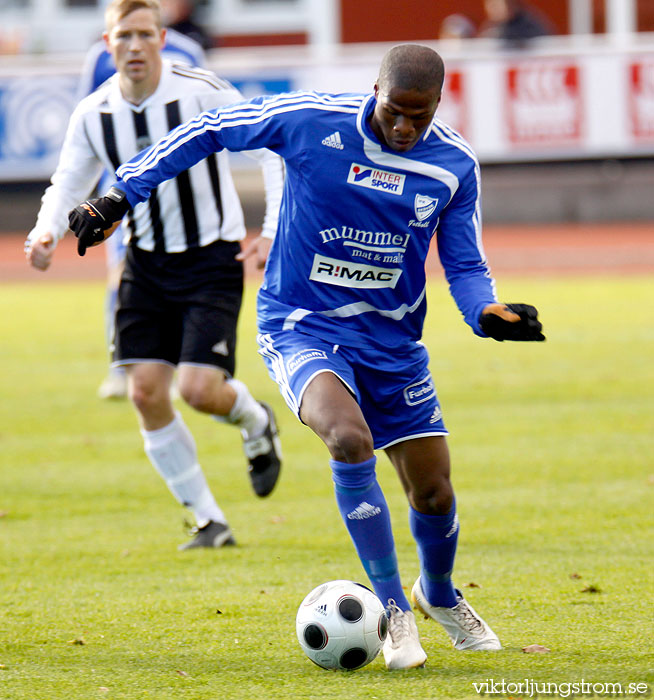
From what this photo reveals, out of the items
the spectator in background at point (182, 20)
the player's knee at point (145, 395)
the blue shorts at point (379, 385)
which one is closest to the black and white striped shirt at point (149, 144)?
the player's knee at point (145, 395)

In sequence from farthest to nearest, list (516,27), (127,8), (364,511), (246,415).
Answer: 1. (516,27)
2. (246,415)
3. (127,8)
4. (364,511)

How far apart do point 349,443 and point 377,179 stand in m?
0.94

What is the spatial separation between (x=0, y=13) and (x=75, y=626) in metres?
26.2

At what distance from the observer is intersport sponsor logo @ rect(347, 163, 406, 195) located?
4629 millimetres

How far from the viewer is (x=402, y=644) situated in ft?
14.4

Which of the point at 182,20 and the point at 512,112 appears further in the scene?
the point at 512,112

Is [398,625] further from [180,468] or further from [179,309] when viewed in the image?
[179,309]

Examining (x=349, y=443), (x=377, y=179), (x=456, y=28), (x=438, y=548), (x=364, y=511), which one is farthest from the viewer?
(x=456, y=28)

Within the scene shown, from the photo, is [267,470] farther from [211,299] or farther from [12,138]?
[12,138]

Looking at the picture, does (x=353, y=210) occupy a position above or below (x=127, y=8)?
below

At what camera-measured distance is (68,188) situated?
248 inches

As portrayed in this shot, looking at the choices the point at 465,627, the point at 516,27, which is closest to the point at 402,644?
the point at 465,627

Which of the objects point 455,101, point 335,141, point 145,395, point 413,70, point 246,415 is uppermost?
point 413,70

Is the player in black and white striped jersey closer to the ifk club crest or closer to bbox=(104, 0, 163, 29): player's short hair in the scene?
bbox=(104, 0, 163, 29): player's short hair
